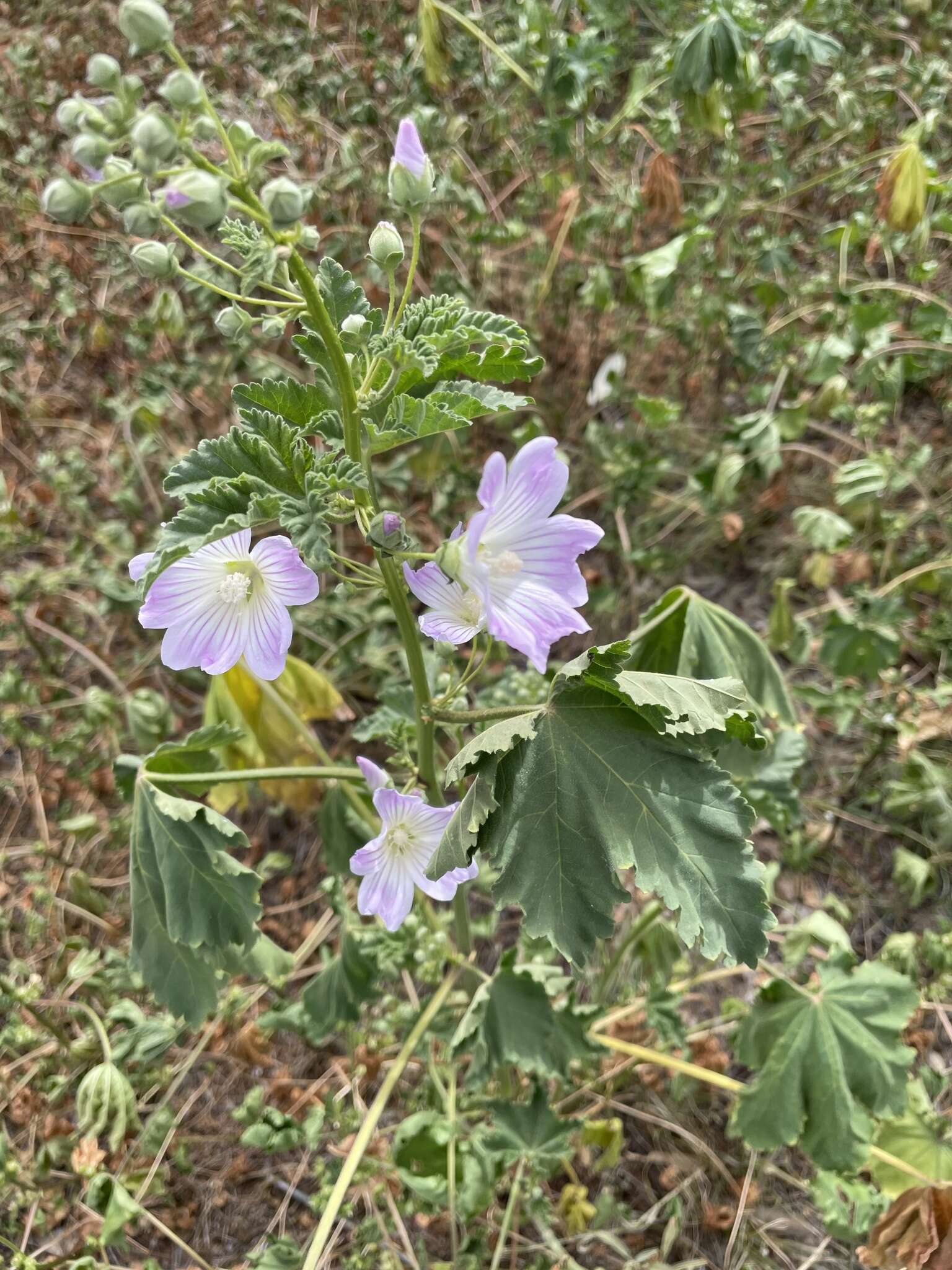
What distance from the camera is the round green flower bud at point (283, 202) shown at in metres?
1.00

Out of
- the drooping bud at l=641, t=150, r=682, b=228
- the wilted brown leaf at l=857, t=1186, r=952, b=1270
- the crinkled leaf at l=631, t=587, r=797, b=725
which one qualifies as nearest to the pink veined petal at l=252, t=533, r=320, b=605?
the crinkled leaf at l=631, t=587, r=797, b=725

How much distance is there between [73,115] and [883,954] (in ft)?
6.90

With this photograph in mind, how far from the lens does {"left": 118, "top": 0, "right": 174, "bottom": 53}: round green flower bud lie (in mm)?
931

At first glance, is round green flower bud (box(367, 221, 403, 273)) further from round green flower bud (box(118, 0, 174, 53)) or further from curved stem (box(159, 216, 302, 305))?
round green flower bud (box(118, 0, 174, 53))

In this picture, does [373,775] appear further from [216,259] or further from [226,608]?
[216,259]

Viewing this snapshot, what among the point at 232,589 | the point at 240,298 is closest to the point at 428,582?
the point at 232,589

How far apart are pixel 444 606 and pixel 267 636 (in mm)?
231

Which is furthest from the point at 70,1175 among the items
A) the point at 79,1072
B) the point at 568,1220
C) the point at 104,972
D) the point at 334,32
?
the point at 334,32

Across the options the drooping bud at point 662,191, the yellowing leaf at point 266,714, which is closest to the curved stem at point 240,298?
the yellowing leaf at point 266,714

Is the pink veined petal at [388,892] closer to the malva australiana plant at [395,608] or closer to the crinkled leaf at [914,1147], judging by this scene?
the malva australiana plant at [395,608]

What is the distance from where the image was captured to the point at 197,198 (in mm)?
919

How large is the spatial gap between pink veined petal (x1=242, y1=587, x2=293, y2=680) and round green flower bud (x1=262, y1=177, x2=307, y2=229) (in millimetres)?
443

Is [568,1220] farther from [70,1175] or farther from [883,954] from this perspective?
[70,1175]

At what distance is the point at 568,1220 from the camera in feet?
6.20
